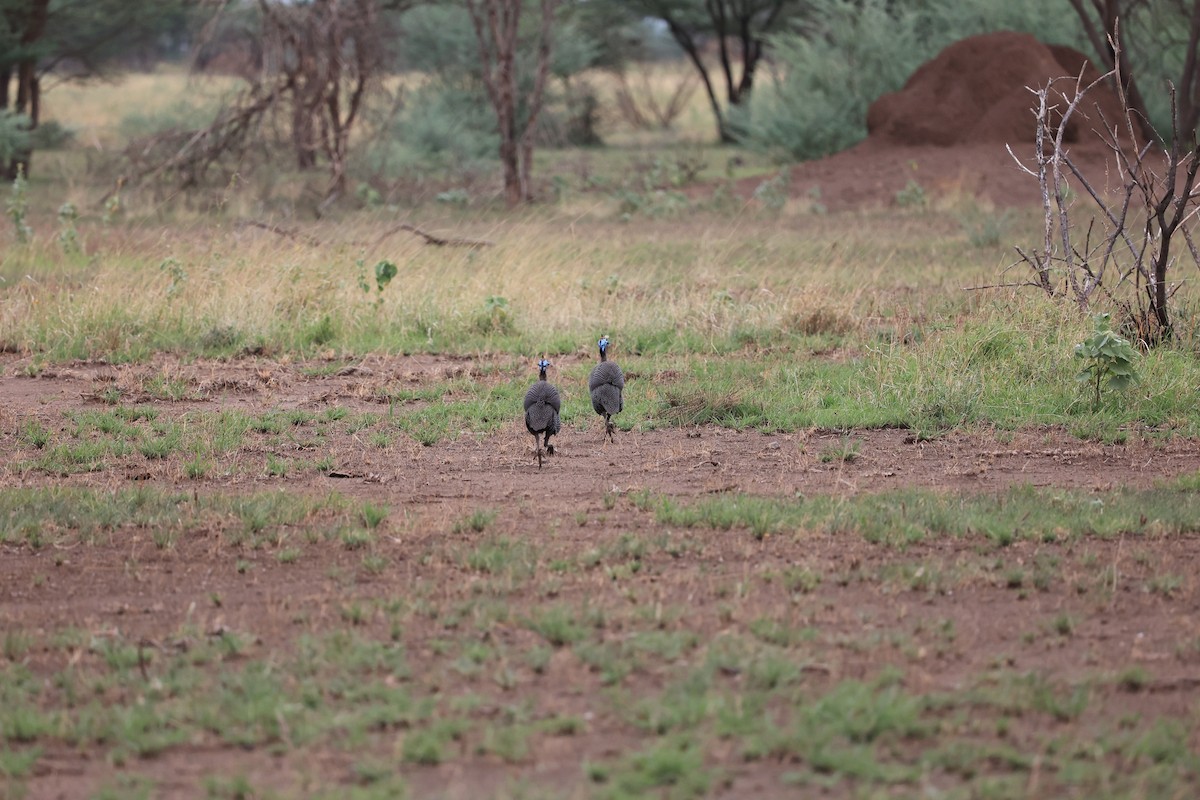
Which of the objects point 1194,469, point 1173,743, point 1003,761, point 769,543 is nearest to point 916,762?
point 1003,761

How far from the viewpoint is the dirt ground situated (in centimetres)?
425

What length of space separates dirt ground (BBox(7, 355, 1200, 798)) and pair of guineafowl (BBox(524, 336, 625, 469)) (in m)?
0.18

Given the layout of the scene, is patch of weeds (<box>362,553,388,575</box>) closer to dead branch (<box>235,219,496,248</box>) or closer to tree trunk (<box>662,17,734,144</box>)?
dead branch (<box>235,219,496,248</box>)

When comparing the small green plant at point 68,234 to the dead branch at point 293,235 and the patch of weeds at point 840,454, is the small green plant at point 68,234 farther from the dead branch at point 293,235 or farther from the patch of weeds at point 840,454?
the patch of weeds at point 840,454

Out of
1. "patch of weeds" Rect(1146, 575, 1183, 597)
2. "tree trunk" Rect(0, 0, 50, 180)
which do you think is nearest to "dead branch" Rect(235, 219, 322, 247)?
"patch of weeds" Rect(1146, 575, 1183, 597)

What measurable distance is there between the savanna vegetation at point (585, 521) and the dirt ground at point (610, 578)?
0.08ft

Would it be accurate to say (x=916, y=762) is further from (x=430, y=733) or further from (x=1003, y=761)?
(x=430, y=733)

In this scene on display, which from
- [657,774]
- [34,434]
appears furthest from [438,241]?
[657,774]

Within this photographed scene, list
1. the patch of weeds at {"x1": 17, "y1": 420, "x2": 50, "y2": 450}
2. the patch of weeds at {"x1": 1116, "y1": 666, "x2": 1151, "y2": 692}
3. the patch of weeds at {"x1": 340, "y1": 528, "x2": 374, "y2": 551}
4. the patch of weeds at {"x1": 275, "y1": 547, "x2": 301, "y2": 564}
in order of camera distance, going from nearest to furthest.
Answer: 1. the patch of weeds at {"x1": 1116, "y1": 666, "x2": 1151, "y2": 692}
2. the patch of weeds at {"x1": 275, "y1": 547, "x2": 301, "y2": 564}
3. the patch of weeds at {"x1": 340, "y1": 528, "x2": 374, "y2": 551}
4. the patch of weeds at {"x1": 17, "y1": 420, "x2": 50, "y2": 450}

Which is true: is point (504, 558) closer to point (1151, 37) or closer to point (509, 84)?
point (509, 84)

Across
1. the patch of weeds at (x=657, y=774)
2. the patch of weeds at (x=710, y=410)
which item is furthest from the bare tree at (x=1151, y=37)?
the patch of weeds at (x=657, y=774)

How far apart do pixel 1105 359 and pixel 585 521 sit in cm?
386

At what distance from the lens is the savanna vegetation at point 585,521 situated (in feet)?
13.6

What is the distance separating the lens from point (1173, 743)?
4.09 meters
